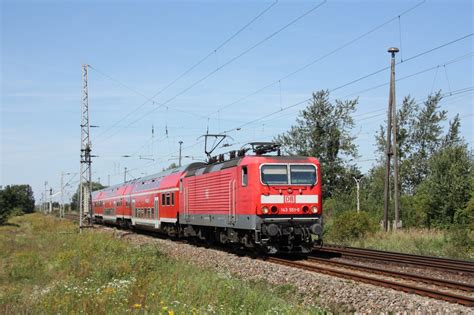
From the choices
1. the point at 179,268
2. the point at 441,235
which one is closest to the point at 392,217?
the point at 441,235

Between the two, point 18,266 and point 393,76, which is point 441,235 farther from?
point 18,266

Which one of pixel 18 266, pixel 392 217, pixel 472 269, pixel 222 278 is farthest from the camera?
pixel 392 217

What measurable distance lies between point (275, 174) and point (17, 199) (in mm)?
105170

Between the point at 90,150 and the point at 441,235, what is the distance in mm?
23643

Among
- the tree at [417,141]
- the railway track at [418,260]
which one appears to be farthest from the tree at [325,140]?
the railway track at [418,260]

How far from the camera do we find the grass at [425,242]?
63.1ft

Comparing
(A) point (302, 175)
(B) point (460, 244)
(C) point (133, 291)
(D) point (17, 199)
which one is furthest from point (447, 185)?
(D) point (17, 199)

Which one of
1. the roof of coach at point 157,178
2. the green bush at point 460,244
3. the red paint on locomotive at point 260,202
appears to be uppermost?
the roof of coach at point 157,178

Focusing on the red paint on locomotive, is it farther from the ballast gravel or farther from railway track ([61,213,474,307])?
the ballast gravel

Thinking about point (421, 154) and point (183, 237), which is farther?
point (421, 154)

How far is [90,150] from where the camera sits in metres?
37.8

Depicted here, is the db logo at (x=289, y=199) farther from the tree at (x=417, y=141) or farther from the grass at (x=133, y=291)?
the tree at (x=417, y=141)

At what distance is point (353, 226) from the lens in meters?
26.3

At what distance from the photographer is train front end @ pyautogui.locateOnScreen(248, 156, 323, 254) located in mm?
18516
